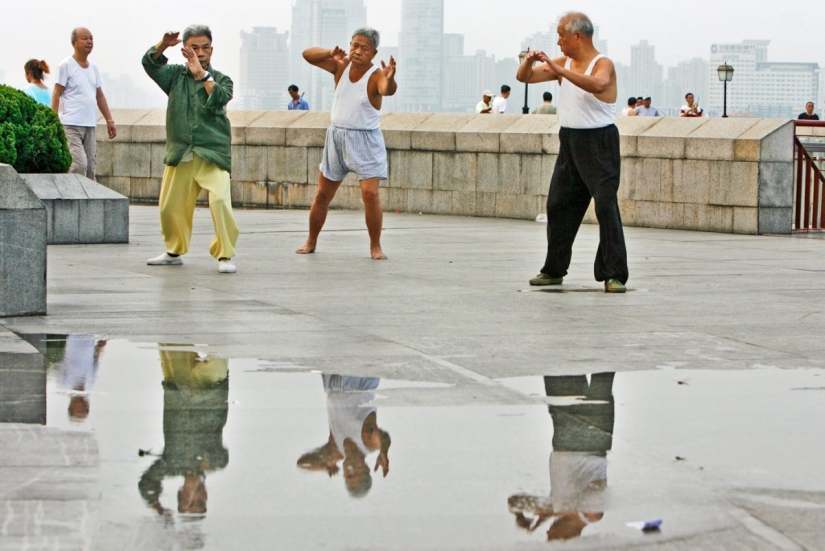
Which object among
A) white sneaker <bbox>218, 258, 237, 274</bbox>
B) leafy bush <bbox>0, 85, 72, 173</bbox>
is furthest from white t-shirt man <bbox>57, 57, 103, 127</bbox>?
white sneaker <bbox>218, 258, 237, 274</bbox>

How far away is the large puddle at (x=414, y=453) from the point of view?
12.2 feet

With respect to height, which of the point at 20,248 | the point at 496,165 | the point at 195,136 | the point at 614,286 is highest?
the point at 195,136

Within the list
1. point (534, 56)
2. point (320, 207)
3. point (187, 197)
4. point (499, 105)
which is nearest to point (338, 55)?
point (320, 207)

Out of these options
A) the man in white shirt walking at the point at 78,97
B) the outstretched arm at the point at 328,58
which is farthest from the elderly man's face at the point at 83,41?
the outstretched arm at the point at 328,58

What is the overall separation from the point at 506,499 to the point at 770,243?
9.86 metres

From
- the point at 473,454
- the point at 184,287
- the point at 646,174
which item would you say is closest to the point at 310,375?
the point at 473,454

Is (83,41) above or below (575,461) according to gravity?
above

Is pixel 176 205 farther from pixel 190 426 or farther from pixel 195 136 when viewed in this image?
pixel 190 426

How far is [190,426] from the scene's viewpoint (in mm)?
4820

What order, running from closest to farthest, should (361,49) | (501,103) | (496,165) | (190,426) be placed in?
(190,426)
(361,49)
(496,165)
(501,103)

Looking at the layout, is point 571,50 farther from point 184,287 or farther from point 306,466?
point 306,466

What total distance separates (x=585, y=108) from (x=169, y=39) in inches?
115

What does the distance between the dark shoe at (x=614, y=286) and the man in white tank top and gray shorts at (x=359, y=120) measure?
2.50 m

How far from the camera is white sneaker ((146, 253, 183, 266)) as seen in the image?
10.4 meters
